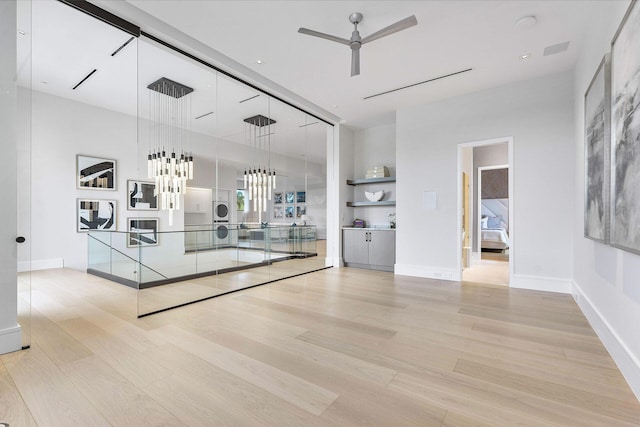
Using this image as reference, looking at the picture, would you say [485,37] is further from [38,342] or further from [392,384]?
[38,342]

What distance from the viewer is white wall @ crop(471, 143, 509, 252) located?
278 inches

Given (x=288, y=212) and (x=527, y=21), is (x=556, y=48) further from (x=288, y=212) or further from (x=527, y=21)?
(x=288, y=212)

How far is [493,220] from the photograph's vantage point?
927 centimetres

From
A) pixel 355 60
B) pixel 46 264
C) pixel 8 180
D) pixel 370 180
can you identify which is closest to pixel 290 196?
pixel 370 180

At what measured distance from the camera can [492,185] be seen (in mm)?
9211

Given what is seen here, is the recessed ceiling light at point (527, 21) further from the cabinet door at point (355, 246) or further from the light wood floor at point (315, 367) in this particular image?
the cabinet door at point (355, 246)

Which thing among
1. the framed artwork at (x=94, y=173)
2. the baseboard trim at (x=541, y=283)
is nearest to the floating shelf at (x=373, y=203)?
the baseboard trim at (x=541, y=283)

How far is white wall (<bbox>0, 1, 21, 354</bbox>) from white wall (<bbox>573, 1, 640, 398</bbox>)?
4409 mm

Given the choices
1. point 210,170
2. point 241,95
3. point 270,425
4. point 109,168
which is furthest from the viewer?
point 109,168

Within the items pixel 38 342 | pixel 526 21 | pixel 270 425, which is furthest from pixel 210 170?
pixel 526 21

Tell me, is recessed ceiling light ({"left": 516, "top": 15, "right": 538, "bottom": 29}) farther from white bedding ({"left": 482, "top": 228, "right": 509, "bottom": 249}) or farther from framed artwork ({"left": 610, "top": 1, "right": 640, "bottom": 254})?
white bedding ({"left": 482, "top": 228, "right": 509, "bottom": 249})

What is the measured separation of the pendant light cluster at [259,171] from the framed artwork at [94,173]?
275cm

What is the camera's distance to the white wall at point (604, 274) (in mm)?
1819

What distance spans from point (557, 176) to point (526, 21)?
2.25m
